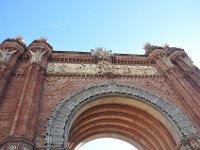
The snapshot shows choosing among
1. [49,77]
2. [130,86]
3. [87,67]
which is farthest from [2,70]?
[130,86]

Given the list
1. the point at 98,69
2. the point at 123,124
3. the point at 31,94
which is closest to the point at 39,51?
the point at 98,69

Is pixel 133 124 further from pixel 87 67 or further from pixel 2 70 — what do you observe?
pixel 2 70

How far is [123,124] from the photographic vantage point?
13.2 meters

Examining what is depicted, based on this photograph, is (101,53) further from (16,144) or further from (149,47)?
(16,144)

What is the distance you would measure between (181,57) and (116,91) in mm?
5123

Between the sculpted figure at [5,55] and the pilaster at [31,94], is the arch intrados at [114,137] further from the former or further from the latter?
the sculpted figure at [5,55]

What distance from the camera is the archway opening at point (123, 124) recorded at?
11.6m


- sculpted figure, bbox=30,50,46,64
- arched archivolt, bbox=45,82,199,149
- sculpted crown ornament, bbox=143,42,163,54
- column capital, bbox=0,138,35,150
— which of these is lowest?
column capital, bbox=0,138,35,150

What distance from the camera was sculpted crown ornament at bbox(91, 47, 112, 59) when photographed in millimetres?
14375

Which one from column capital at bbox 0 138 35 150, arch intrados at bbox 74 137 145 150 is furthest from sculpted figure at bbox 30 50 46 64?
column capital at bbox 0 138 35 150

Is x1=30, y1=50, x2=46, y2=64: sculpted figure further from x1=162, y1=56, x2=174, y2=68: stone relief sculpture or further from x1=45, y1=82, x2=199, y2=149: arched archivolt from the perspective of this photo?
x1=162, y1=56, x2=174, y2=68: stone relief sculpture

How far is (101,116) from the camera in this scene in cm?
1274

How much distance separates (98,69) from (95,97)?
2300mm

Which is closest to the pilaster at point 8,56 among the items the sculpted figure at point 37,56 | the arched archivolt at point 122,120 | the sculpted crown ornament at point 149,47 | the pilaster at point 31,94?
the pilaster at point 31,94
